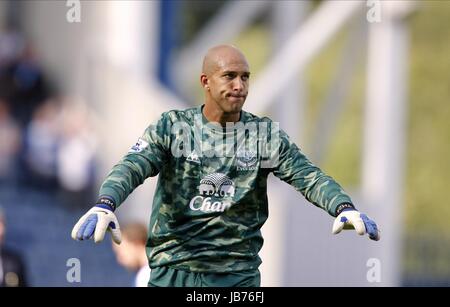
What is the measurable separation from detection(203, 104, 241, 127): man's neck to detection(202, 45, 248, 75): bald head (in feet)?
0.83

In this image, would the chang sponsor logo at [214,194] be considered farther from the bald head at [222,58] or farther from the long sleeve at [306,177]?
the bald head at [222,58]

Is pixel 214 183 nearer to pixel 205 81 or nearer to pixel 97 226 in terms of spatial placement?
pixel 205 81

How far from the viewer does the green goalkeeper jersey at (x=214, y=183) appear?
29.7ft

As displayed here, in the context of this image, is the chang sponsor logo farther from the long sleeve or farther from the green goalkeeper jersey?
the long sleeve

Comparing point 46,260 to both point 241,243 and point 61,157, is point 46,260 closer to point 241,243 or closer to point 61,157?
point 61,157

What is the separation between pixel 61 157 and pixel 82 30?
15.5ft

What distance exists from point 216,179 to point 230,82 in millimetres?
630

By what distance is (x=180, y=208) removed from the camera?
9.09m

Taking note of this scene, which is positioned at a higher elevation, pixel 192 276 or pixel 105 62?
pixel 105 62

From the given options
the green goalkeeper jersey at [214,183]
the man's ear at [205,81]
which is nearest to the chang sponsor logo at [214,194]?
the green goalkeeper jersey at [214,183]

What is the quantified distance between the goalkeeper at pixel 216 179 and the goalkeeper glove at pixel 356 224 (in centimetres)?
34

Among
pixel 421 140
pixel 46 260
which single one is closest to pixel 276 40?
pixel 46 260

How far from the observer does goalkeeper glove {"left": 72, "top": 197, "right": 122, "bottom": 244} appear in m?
8.11
